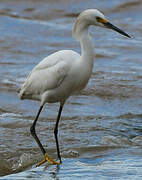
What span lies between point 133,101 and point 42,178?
5.16m

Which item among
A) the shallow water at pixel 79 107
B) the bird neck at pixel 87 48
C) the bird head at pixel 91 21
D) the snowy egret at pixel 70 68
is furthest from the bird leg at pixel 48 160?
the bird head at pixel 91 21

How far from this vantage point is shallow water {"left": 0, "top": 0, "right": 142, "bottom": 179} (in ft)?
21.5

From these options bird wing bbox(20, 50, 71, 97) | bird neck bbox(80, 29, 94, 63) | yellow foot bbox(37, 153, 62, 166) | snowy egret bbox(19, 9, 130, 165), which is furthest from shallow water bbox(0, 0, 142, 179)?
bird neck bbox(80, 29, 94, 63)

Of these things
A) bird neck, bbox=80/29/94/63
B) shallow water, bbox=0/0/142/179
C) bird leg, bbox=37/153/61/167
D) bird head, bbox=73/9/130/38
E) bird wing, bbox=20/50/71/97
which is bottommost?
shallow water, bbox=0/0/142/179

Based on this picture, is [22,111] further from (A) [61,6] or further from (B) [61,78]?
(A) [61,6]

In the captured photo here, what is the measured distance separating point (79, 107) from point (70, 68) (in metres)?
3.87

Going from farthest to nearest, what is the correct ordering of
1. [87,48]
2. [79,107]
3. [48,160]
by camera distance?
[79,107] < [48,160] < [87,48]

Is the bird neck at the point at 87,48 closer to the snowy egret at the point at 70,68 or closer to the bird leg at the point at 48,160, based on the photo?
the snowy egret at the point at 70,68

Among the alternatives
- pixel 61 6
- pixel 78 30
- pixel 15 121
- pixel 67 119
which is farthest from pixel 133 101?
pixel 61 6

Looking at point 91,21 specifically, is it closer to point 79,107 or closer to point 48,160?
point 48,160

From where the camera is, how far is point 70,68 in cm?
642

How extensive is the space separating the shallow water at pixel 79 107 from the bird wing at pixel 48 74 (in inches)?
37.5

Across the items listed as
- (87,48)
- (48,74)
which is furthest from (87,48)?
(48,74)

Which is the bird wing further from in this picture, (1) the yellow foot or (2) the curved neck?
(1) the yellow foot
